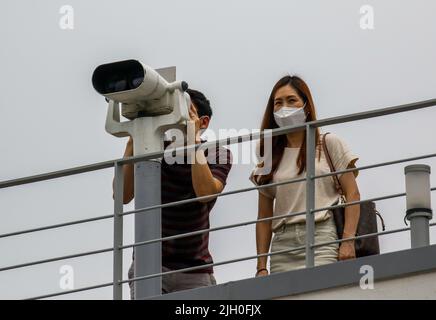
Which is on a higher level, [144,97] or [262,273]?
[144,97]

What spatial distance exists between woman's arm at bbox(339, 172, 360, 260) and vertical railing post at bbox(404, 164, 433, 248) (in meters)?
0.45

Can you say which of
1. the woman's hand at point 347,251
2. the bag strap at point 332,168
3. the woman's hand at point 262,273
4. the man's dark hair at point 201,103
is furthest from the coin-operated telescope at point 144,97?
the woman's hand at point 347,251

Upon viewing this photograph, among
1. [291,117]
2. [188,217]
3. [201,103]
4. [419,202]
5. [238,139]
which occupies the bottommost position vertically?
[419,202]

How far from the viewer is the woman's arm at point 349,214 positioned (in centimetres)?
2388

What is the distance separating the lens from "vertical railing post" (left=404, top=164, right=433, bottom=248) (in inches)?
928

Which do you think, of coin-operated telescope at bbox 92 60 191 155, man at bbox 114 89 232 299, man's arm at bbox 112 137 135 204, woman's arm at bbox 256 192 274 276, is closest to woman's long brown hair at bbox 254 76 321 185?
woman's arm at bbox 256 192 274 276

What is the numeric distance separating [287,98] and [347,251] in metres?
1.33

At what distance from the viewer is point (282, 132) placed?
24047 mm

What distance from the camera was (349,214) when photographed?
2392 centimetres

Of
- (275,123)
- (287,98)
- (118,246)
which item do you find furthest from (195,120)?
(118,246)

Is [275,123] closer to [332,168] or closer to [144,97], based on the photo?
[332,168]

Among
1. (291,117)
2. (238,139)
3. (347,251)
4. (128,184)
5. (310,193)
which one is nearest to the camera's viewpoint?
(310,193)
